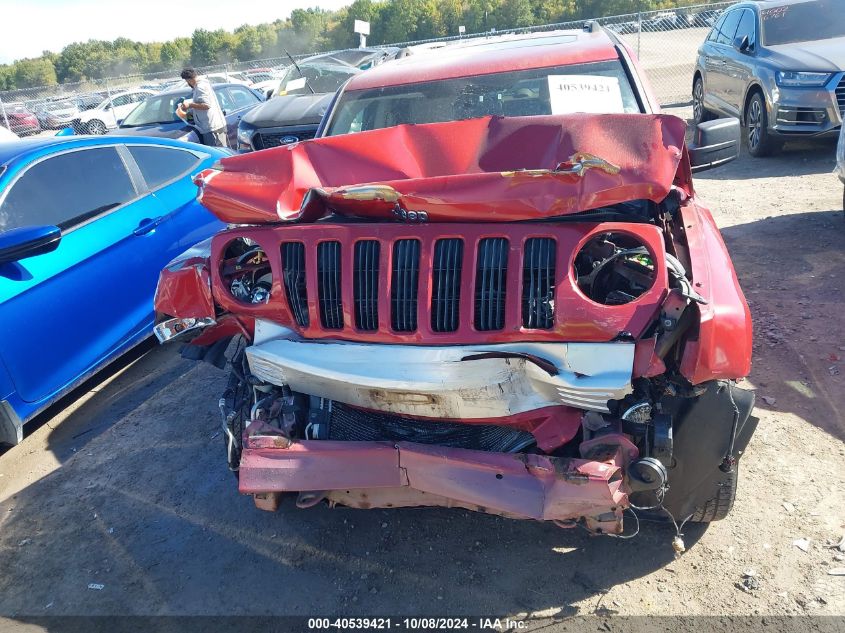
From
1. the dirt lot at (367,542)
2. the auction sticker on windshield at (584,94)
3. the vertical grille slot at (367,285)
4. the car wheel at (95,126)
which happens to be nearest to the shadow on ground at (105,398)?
the dirt lot at (367,542)

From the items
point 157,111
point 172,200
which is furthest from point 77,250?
point 157,111

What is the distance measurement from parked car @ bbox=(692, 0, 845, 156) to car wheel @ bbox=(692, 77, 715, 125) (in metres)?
0.60

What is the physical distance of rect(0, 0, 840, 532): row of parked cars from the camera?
7.50 feet

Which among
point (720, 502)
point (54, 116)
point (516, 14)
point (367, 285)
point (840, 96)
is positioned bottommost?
point (54, 116)

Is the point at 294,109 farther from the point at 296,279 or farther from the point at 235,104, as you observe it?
the point at 296,279

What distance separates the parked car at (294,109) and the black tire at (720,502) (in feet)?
21.9

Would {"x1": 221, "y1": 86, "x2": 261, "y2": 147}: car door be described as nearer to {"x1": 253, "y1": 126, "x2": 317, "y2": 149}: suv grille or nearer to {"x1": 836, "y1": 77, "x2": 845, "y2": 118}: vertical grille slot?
{"x1": 253, "y1": 126, "x2": 317, "y2": 149}: suv grille

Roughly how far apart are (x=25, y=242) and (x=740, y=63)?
9012 mm

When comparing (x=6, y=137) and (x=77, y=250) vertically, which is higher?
(x=6, y=137)

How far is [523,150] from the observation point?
2.94 meters

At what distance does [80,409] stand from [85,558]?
159cm

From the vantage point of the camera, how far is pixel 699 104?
11141 mm

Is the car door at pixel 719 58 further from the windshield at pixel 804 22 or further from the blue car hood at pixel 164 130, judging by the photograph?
the blue car hood at pixel 164 130

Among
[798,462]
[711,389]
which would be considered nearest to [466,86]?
[711,389]
